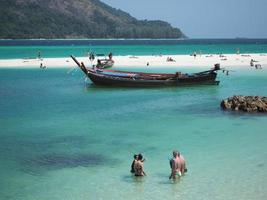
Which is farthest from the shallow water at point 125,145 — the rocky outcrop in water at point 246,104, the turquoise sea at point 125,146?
the rocky outcrop in water at point 246,104

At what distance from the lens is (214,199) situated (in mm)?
12625

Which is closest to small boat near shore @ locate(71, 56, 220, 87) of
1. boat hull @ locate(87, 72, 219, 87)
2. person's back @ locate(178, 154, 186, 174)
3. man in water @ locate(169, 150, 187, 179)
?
boat hull @ locate(87, 72, 219, 87)

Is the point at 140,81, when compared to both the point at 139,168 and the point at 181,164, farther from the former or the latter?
the point at 181,164

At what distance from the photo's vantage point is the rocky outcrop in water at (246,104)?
2405 cm

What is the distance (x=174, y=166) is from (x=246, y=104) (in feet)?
37.1

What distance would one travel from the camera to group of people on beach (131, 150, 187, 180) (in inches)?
553

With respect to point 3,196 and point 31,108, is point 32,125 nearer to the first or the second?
point 31,108

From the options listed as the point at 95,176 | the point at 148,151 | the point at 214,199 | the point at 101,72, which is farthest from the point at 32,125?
the point at 101,72

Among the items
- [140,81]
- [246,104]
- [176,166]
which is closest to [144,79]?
[140,81]

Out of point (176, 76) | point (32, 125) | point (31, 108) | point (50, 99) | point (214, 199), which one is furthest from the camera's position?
point (176, 76)

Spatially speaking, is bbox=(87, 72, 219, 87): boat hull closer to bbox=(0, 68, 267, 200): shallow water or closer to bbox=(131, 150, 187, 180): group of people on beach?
bbox=(0, 68, 267, 200): shallow water

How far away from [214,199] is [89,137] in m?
7.79

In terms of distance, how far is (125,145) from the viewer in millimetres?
18062

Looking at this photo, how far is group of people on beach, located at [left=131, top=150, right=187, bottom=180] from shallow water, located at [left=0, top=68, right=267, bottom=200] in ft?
0.70
